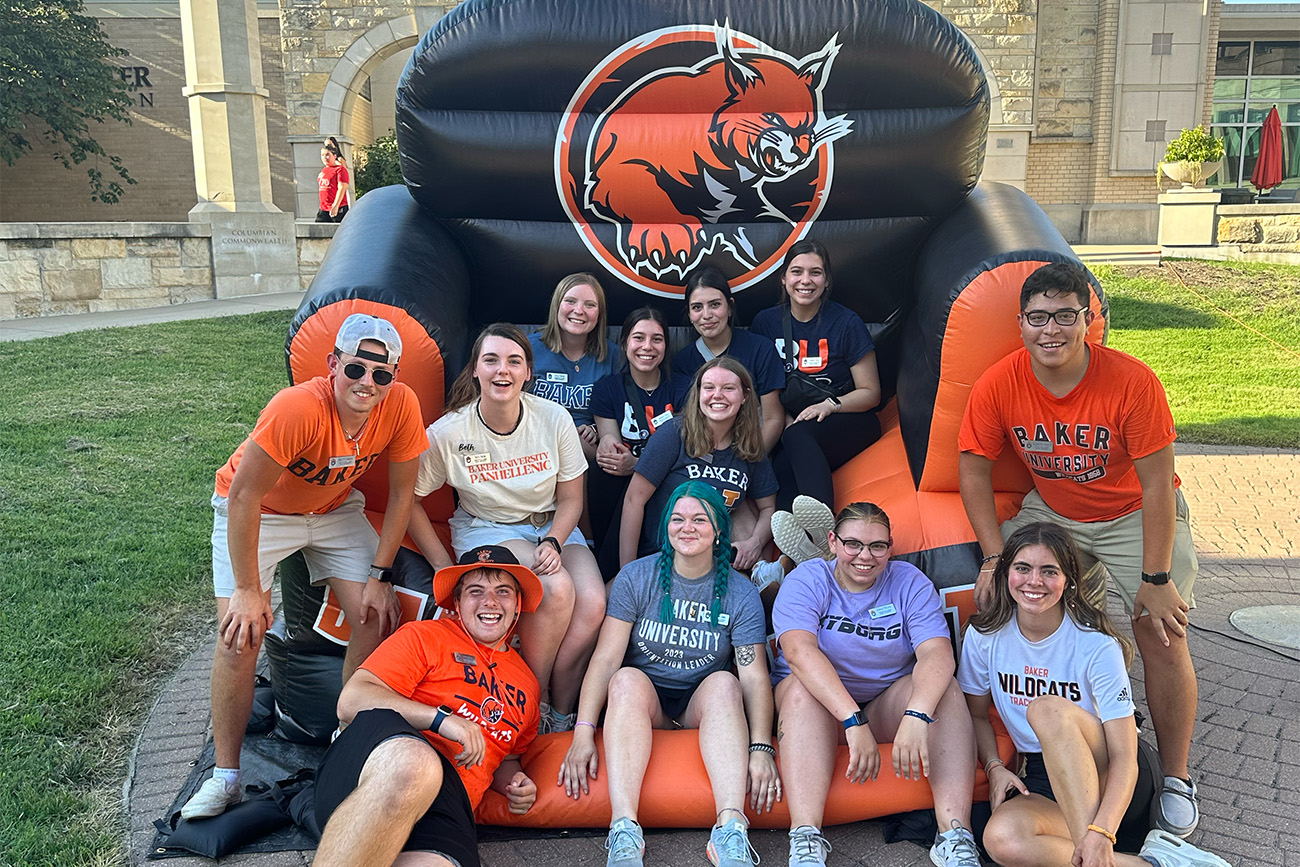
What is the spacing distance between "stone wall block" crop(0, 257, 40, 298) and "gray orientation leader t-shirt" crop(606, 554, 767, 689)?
941 centimetres

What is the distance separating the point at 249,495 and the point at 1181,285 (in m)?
10.9

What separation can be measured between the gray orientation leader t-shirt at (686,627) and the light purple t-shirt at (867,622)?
0.12 metres

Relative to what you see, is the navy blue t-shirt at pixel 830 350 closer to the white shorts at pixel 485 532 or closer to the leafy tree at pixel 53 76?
the white shorts at pixel 485 532

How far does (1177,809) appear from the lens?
299cm

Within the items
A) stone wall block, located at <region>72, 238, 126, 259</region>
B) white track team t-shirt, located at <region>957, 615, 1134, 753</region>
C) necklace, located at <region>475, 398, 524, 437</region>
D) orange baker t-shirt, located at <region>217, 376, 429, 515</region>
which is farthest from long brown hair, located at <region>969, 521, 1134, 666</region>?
stone wall block, located at <region>72, 238, 126, 259</region>

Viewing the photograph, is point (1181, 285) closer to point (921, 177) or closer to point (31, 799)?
point (921, 177)

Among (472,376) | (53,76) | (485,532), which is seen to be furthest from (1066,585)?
(53,76)

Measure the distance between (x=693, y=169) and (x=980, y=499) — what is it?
6.52 feet

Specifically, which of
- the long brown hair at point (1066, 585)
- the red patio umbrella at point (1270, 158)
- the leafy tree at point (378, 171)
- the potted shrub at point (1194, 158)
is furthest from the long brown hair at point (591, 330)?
the red patio umbrella at point (1270, 158)

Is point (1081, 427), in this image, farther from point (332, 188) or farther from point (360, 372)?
point (332, 188)

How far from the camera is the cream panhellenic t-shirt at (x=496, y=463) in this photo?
3.54m

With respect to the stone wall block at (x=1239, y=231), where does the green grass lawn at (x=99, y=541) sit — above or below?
below

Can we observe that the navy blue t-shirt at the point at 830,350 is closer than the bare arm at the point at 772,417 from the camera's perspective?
No

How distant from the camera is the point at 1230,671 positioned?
408 cm
